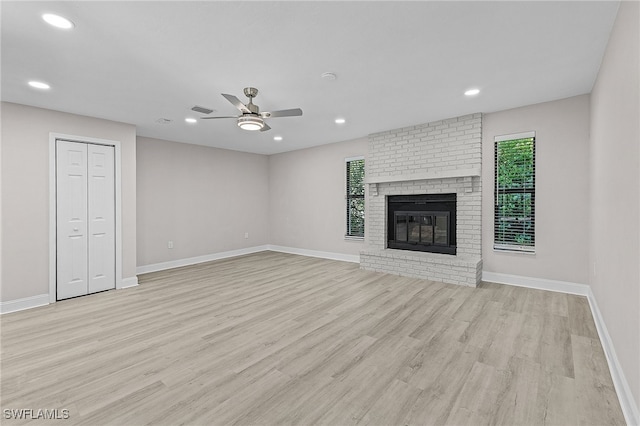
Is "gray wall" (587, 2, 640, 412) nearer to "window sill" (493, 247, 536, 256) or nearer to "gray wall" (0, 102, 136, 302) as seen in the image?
"window sill" (493, 247, 536, 256)

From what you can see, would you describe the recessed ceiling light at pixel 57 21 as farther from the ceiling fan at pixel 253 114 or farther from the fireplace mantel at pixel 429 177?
the fireplace mantel at pixel 429 177

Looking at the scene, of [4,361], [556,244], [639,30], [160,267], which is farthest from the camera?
[160,267]

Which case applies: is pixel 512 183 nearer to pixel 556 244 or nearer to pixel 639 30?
pixel 556 244

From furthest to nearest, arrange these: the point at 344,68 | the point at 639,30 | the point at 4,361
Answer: the point at 344,68
the point at 4,361
the point at 639,30

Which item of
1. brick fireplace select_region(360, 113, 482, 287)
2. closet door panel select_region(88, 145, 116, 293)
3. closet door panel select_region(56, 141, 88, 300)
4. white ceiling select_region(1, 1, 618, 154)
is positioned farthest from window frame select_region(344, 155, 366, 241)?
closet door panel select_region(56, 141, 88, 300)

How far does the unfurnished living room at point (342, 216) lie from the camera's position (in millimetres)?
1939

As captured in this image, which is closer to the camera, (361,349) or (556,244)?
(361,349)

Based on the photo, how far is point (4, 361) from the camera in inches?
94.9

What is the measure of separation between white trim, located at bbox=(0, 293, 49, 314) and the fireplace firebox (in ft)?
18.1

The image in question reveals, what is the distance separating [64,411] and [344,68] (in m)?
3.49

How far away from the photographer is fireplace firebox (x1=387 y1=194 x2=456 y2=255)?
5027 millimetres

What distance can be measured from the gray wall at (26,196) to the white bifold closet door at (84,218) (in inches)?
6.5

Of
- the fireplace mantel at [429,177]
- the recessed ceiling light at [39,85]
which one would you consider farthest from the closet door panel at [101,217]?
the fireplace mantel at [429,177]

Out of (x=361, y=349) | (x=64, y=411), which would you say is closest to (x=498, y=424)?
(x=361, y=349)
